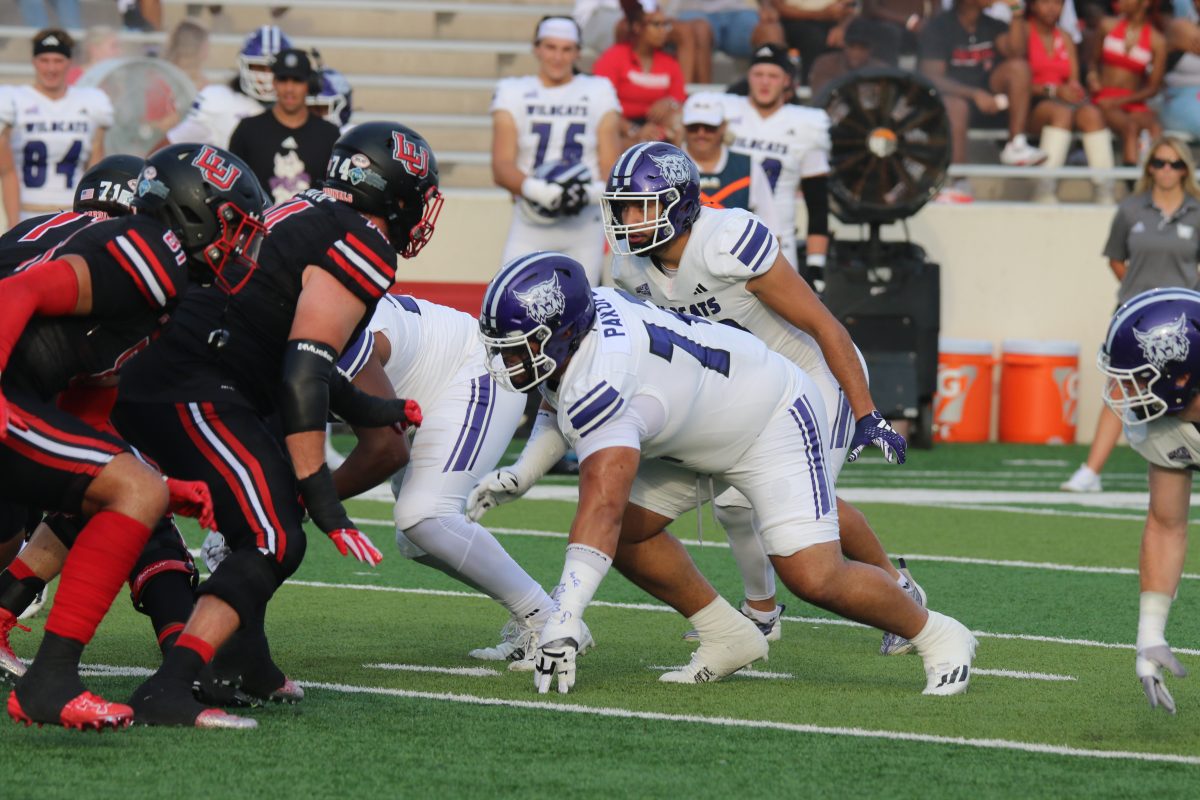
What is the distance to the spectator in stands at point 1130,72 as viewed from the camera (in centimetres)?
1338

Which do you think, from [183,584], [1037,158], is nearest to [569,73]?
[1037,158]

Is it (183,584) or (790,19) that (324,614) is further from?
(790,19)

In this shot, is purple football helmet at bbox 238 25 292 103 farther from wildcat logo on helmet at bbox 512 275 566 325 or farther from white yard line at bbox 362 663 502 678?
wildcat logo on helmet at bbox 512 275 566 325

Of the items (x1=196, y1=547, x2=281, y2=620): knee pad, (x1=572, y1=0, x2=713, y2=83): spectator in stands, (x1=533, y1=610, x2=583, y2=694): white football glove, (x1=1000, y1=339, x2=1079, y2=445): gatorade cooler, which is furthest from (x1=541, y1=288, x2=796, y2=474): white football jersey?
(x1=572, y1=0, x2=713, y2=83): spectator in stands

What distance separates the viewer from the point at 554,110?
1016 centimetres

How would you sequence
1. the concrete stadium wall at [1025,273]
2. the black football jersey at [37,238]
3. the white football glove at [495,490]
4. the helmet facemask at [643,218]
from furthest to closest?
the concrete stadium wall at [1025,273]
the helmet facemask at [643,218]
the white football glove at [495,490]
the black football jersey at [37,238]

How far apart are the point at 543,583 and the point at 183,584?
2.01 metres

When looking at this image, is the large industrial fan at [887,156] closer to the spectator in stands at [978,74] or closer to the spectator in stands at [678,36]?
the spectator in stands at [978,74]

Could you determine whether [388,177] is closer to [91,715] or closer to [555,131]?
[91,715]

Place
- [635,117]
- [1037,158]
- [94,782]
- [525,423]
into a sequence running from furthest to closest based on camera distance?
[1037,158] < [635,117] < [525,423] < [94,782]

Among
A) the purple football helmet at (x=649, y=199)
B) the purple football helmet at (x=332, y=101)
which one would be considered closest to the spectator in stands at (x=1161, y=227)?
the purple football helmet at (x=332, y=101)

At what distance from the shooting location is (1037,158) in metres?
13.4

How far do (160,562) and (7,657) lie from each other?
18.2 inches

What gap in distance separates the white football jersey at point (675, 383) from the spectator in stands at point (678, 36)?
876 cm
